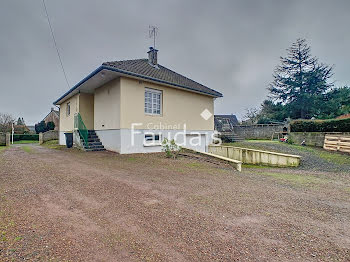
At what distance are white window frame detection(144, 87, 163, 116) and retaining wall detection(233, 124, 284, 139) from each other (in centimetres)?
1503

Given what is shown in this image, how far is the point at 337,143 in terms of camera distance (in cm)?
1141

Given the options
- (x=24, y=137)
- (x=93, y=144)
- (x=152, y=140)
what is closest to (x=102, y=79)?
(x=93, y=144)

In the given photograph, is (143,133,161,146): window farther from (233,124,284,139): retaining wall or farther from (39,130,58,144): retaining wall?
(39,130,58,144): retaining wall

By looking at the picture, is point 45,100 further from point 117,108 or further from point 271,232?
point 271,232

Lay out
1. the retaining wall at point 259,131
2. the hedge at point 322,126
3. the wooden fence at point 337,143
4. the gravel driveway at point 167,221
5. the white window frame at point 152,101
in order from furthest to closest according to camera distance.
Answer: the retaining wall at point 259,131 < the hedge at point 322,126 < the white window frame at point 152,101 < the wooden fence at point 337,143 < the gravel driveway at point 167,221

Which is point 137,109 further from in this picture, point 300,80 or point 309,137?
point 300,80

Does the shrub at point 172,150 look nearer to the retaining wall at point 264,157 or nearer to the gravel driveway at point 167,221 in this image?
the retaining wall at point 264,157

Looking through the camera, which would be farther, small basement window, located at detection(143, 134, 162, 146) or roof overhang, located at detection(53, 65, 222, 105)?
small basement window, located at detection(143, 134, 162, 146)

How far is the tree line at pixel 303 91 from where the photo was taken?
2369 cm

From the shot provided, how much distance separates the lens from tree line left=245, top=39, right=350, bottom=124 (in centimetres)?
2369

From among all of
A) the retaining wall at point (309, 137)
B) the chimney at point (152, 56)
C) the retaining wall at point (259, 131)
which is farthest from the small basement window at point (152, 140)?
the retaining wall at point (259, 131)

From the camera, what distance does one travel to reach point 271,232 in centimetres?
238

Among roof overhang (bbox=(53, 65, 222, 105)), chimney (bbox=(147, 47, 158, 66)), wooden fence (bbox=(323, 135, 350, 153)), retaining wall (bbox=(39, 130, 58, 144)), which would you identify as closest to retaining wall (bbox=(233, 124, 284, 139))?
wooden fence (bbox=(323, 135, 350, 153))

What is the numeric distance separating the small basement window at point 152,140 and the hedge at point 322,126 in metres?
12.9
